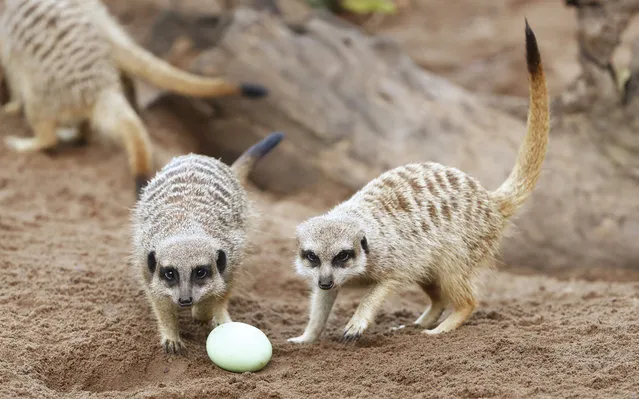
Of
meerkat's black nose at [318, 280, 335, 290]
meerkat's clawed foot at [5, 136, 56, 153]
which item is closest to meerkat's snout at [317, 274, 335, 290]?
meerkat's black nose at [318, 280, 335, 290]

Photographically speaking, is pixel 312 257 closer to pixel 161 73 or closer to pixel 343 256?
pixel 343 256

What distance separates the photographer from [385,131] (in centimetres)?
567

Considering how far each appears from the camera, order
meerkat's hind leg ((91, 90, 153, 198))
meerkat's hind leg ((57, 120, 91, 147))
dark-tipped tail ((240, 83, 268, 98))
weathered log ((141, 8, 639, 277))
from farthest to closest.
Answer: meerkat's hind leg ((57, 120, 91, 147)) < dark-tipped tail ((240, 83, 268, 98)) < weathered log ((141, 8, 639, 277)) < meerkat's hind leg ((91, 90, 153, 198))

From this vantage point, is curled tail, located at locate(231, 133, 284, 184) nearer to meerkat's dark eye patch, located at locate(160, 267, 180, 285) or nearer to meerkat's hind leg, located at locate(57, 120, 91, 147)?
meerkat's dark eye patch, located at locate(160, 267, 180, 285)

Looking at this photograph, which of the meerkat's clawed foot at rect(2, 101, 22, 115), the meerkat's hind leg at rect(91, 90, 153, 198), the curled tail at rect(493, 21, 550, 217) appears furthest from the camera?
the meerkat's clawed foot at rect(2, 101, 22, 115)

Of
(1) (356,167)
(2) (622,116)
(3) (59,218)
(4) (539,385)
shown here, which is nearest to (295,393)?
(4) (539,385)

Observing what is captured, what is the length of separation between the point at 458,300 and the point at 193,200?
116 centimetres

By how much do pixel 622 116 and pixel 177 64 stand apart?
10.2 feet

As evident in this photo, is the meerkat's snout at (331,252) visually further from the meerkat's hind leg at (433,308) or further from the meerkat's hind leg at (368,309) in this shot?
the meerkat's hind leg at (433,308)

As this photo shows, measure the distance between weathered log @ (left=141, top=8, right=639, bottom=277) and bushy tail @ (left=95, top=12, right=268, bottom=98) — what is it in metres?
0.24

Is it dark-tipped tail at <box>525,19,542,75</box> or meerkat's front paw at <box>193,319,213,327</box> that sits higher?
dark-tipped tail at <box>525,19,542,75</box>

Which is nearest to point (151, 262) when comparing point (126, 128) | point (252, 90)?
point (126, 128)

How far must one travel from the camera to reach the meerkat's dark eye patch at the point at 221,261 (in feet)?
Answer: 10.5

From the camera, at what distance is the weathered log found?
530 centimetres
